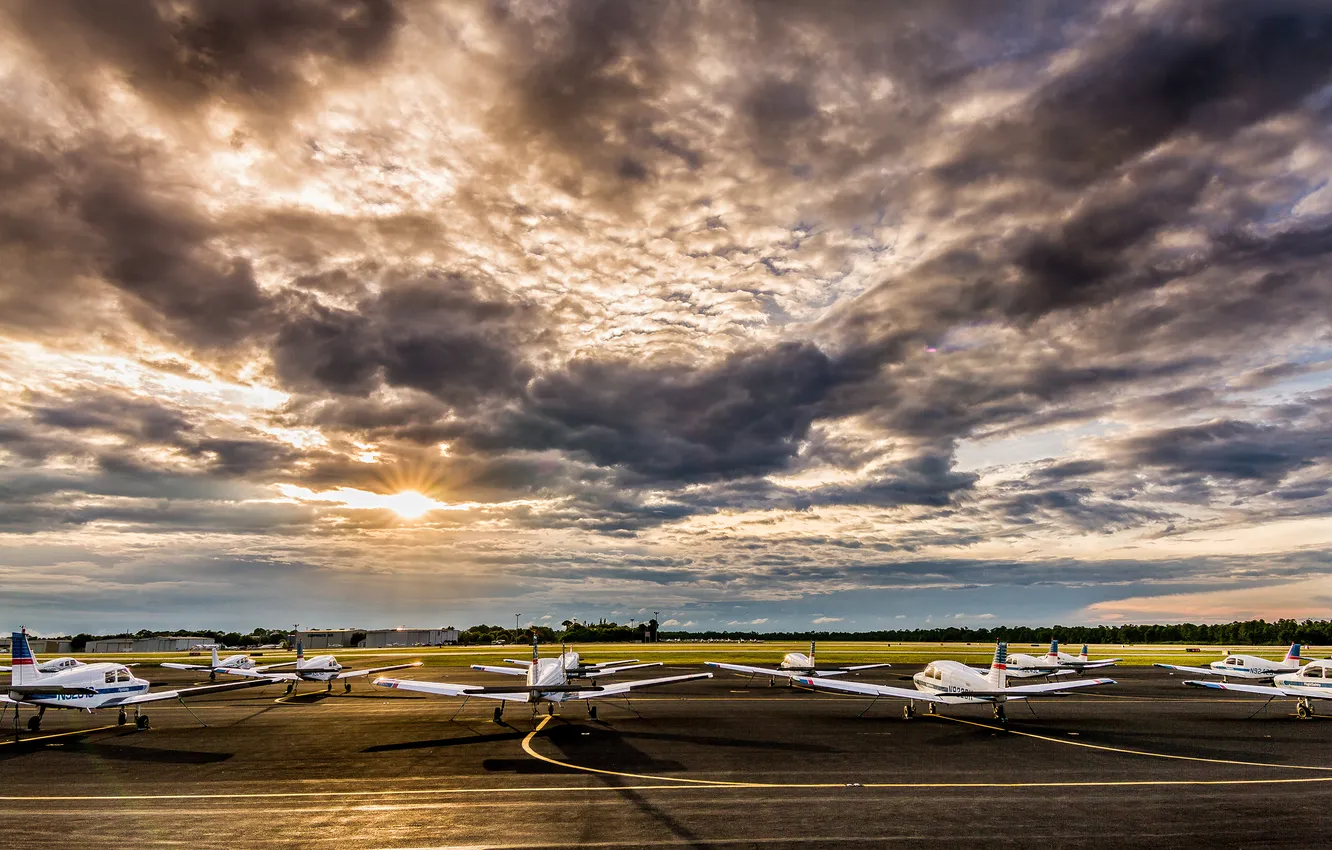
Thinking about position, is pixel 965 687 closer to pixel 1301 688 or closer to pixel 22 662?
pixel 1301 688

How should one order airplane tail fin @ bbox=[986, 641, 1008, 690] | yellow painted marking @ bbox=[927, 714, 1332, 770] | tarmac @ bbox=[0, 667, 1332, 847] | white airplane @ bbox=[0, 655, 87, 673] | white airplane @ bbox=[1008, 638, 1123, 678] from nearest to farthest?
tarmac @ bbox=[0, 667, 1332, 847]
yellow painted marking @ bbox=[927, 714, 1332, 770]
white airplane @ bbox=[0, 655, 87, 673]
airplane tail fin @ bbox=[986, 641, 1008, 690]
white airplane @ bbox=[1008, 638, 1123, 678]

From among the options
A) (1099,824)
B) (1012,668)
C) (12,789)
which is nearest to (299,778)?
(12,789)

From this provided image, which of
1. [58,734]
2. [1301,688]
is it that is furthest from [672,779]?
[1301,688]

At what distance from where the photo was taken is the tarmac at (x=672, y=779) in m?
20.7

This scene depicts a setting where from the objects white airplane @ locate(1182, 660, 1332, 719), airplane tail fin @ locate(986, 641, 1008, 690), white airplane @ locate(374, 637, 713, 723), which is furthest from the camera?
white airplane @ locate(1182, 660, 1332, 719)

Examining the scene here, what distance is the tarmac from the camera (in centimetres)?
2073

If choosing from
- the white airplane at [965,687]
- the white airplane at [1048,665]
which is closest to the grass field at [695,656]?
the white airplane at [1048,665]

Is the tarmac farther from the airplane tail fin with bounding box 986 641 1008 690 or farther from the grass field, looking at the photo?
the grass field

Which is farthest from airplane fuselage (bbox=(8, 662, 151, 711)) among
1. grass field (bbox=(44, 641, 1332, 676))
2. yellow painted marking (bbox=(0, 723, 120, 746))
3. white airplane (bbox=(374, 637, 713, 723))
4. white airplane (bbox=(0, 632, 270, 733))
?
grass field (bbox=(44, 641, 1332, 676))

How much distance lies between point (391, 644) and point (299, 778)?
174016 millimetres

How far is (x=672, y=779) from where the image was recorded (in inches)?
1082

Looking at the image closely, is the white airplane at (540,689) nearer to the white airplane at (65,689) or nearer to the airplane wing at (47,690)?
the white airplane at (65,689)

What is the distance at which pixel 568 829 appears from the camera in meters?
20.9

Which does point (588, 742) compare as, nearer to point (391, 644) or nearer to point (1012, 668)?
point (1012, 668)
